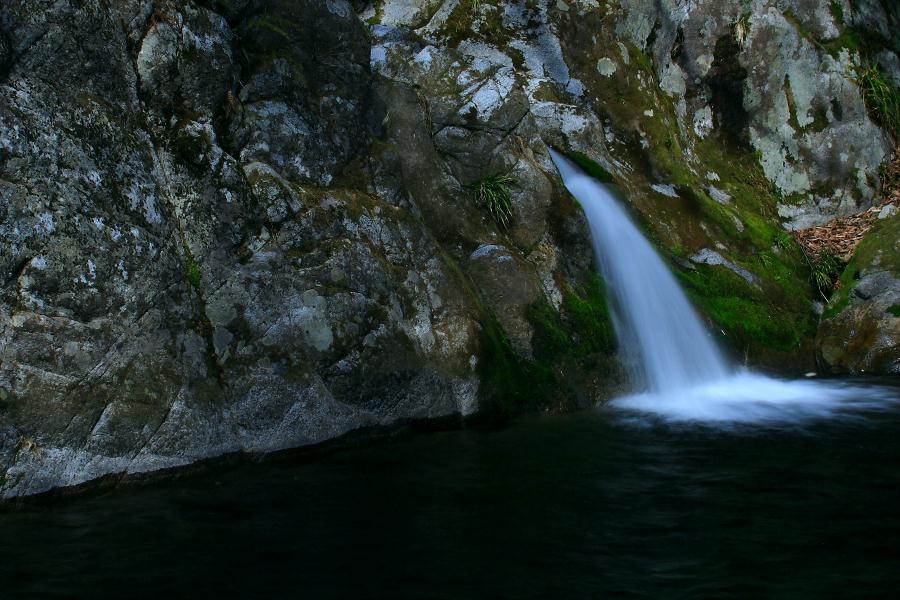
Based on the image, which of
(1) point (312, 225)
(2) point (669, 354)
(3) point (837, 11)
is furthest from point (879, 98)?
(1) point (312, 225)

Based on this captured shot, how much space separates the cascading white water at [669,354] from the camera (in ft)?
29.1

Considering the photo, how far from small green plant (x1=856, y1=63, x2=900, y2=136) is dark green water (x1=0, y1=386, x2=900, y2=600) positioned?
36.1 ft

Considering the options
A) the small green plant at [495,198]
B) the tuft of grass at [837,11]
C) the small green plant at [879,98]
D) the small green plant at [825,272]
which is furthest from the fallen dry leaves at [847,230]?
the small green plant at [495,198]

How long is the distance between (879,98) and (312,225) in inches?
533

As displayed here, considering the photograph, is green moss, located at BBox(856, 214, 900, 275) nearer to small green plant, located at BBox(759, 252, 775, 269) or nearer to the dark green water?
small green plant, located at BBox(759, 252, 775, 269)

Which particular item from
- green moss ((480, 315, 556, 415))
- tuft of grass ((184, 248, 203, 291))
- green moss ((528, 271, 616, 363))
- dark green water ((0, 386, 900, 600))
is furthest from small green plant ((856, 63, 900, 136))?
tuft of grass ((184, 248, 203, 291))

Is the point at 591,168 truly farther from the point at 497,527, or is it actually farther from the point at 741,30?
the point at 497,527

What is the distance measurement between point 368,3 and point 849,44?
35.5ft

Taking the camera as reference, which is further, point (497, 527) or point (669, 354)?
point (669, 354)

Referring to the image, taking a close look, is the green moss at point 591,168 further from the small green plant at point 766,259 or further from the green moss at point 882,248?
the green moss at point 882,248

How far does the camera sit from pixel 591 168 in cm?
1275

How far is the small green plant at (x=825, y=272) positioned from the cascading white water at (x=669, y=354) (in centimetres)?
→ 292

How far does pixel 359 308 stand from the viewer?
25.2ft

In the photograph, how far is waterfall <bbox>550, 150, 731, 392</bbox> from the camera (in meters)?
10.3
